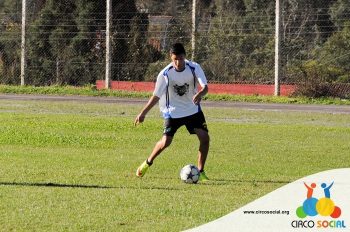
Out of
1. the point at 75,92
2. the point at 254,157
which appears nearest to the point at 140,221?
the point at 254,157

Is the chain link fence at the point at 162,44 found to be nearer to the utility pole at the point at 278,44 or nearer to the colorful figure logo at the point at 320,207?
the utility pole at the point at 278,44

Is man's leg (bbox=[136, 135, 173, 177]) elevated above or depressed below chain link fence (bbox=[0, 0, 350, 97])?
below

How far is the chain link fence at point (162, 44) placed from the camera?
4003 centimetres

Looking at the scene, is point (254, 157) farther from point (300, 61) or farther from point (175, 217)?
point (300, 61)

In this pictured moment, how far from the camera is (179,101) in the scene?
619 inches

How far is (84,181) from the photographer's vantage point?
1461cm

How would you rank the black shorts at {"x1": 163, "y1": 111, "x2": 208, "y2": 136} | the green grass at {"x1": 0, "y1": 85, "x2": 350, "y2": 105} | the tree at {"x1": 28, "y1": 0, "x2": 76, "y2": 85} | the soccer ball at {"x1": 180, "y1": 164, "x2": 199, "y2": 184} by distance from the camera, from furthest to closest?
1. the tree at {"x1": 28, "y1": 0, "x2": 76, "y2": 85}
2. the green grass at {"x1": 0, "y1": 85, "x2": 350, "y2": 105}
3. the black shorts at {"x1": 163, "y1": 111, "x2": 208, "y2": 136}
4. the soccer ball at {"x1": 180, "y1": 164, "x2": 199, "y2": 184}

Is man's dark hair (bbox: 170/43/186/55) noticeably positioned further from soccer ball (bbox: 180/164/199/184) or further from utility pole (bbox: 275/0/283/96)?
utility pole (bbox: 275/0/283/96)

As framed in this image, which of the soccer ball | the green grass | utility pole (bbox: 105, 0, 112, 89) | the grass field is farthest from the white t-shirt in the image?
utility pole (bbox: 105, 0, 112, 89)

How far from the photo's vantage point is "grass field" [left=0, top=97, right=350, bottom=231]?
11.6m

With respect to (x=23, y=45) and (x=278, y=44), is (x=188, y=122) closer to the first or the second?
(x=278, y=44)

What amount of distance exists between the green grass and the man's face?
21668mm

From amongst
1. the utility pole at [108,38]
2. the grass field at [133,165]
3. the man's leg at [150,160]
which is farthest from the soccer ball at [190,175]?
the utility pole at [108,38]

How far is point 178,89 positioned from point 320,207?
6.98 meters
